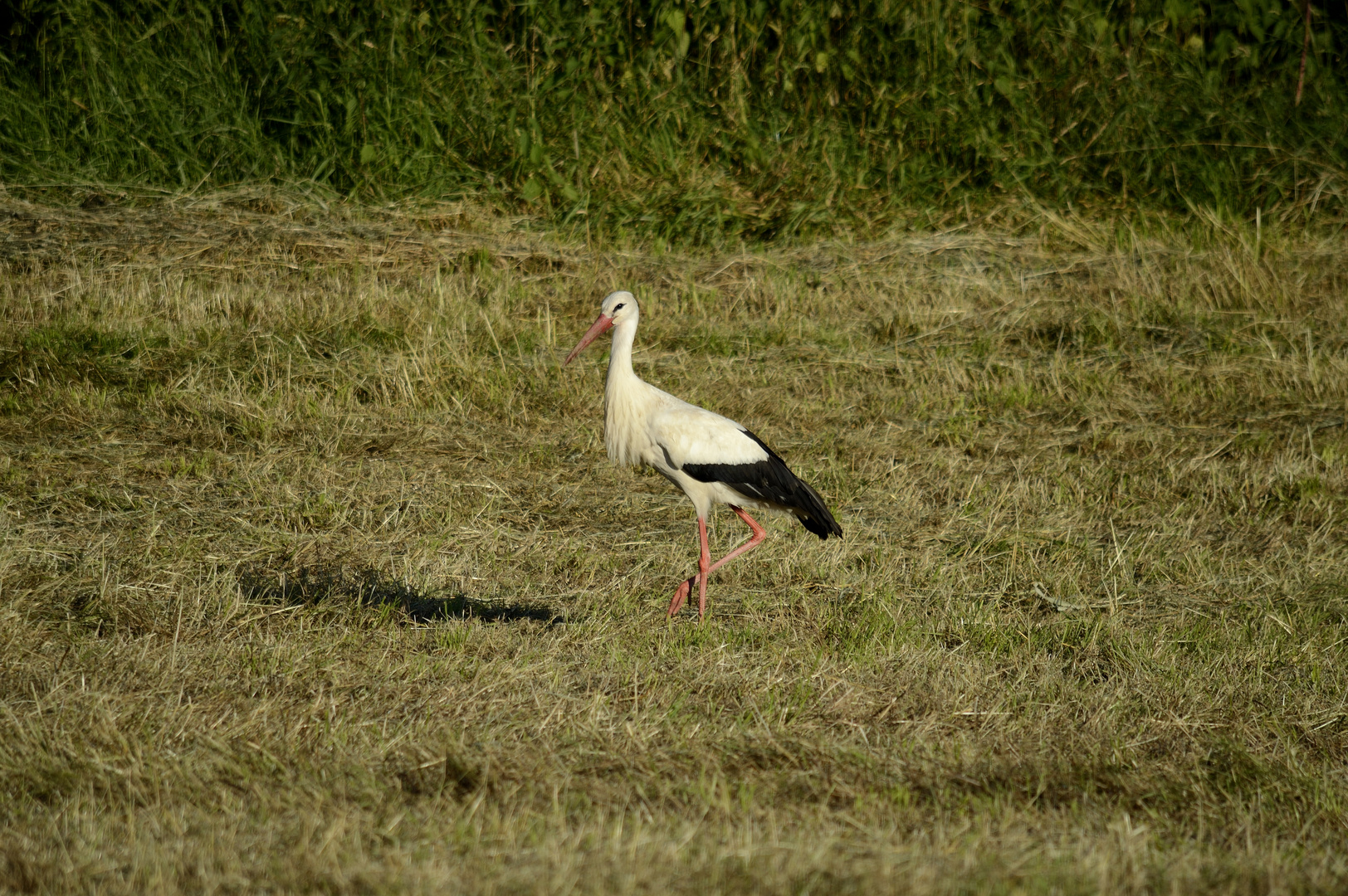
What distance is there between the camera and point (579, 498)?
523 cm

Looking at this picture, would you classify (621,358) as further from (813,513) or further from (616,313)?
(813,513)

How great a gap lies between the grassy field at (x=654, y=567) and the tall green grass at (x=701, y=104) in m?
0.56

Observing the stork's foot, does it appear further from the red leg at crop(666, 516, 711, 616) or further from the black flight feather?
the black flight feather

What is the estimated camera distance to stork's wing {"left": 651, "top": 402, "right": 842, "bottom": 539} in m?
4.46

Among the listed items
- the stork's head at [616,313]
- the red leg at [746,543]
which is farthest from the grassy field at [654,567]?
the stork's head at [616,313]

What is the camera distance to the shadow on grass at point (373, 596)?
410 cm

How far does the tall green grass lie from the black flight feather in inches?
166

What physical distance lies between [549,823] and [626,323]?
2493mm

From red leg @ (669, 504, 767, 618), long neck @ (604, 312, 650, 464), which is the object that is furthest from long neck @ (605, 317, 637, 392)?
red leg @ (669, 504, 767, 618)

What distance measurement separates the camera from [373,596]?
4172 mm

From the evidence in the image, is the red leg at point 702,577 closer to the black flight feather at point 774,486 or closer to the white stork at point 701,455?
the white stork at point 701,455

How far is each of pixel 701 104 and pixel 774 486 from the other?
210 inches

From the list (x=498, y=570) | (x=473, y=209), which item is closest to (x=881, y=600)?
(x=498, y=570)

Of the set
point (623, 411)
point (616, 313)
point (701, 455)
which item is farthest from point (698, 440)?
point (616, 313)
